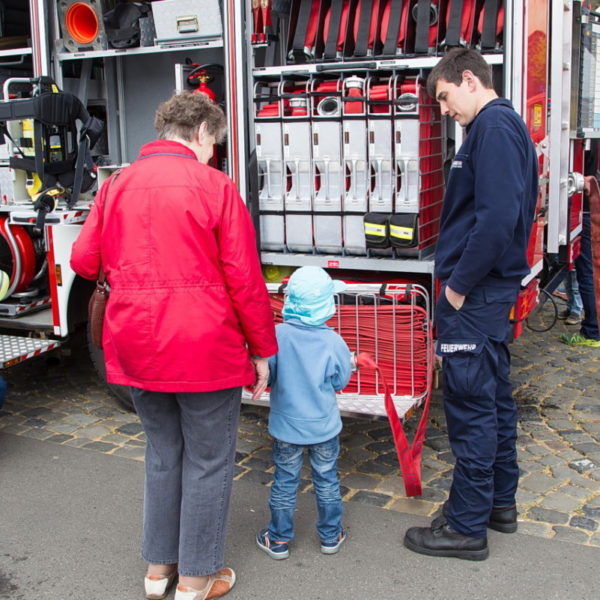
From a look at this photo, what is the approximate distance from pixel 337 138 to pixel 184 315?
2.10m

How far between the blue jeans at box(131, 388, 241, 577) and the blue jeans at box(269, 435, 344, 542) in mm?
351

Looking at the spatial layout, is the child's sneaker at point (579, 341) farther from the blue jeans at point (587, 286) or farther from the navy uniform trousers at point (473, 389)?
the navy uniform trousers at point (473, 389)

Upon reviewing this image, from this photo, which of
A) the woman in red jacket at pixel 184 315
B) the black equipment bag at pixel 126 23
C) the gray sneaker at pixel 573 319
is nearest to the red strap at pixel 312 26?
the black equipment bag at pixel 126 23

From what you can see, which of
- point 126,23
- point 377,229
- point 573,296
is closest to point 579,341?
point 573,296

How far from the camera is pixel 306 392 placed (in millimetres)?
3447

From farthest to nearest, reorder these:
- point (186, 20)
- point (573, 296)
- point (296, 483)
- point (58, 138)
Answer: point (573, 296)
point (58, 138)
point (186, 20)
point (296, 483)

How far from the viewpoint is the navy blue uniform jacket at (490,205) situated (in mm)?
3145

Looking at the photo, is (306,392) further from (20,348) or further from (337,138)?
(20,348)

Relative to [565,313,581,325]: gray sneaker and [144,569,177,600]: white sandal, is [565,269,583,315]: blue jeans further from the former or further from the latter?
[144,569,177,600]: white sandal

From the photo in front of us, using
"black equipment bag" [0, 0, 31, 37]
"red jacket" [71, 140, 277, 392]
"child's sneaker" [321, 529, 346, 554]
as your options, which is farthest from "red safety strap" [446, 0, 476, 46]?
"black equipment bag" [0, 0, 31, 37]

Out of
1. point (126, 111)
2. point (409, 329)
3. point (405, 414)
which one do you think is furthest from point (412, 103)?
point (126, 111)

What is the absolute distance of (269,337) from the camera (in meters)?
3.10

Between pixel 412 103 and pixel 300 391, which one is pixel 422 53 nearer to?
pixel 412 103

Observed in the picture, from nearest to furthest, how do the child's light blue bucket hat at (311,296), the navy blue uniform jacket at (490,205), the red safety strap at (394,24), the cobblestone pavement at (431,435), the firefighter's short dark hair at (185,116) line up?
the firefighter's short dark hair at (185,116) → the navy blue uniform jacket at (490,205) → the child's light blue bucket hat at (311,296) → the cobblestone pavement at (431,435) → the red safety strap at (394,24)
